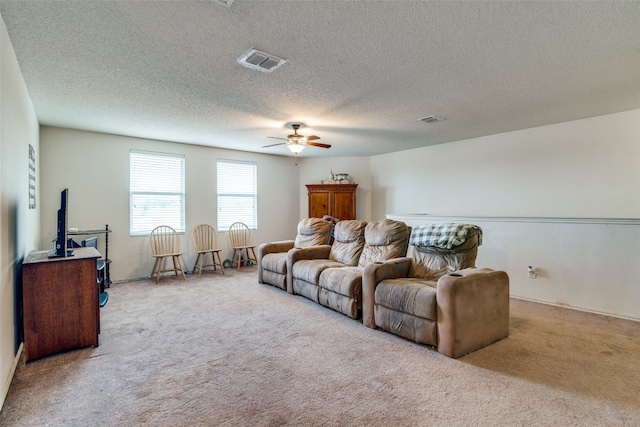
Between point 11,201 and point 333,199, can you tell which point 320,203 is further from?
point 11,201

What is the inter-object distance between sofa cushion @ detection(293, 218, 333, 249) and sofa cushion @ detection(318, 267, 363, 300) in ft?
3.58

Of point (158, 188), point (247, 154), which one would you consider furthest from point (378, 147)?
point (158, 188)

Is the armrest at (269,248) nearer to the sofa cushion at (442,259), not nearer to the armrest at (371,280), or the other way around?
the armrest at (371,280)

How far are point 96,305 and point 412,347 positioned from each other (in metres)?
2.71

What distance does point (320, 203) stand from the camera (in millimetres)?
6773

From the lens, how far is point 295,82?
2959 millimetres

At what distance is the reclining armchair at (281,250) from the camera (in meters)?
4.56

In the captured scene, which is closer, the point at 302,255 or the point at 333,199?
the point at 302,255

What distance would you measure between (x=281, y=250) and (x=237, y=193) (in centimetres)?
200

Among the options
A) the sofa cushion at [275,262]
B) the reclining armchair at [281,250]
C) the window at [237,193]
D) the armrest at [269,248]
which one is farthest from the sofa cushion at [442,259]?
the window at [237,193]

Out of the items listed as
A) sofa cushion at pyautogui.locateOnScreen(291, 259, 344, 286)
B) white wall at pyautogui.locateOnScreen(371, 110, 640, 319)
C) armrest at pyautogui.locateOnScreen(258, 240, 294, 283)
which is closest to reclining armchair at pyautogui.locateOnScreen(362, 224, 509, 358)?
sofa cushion at pyautogui.locateOnScreen(291, 259, 344, 286)

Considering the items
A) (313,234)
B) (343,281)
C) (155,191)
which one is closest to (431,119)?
(313,234)

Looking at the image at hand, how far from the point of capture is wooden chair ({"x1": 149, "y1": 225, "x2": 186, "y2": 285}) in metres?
5.27

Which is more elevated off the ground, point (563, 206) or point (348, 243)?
point (563, 206)
